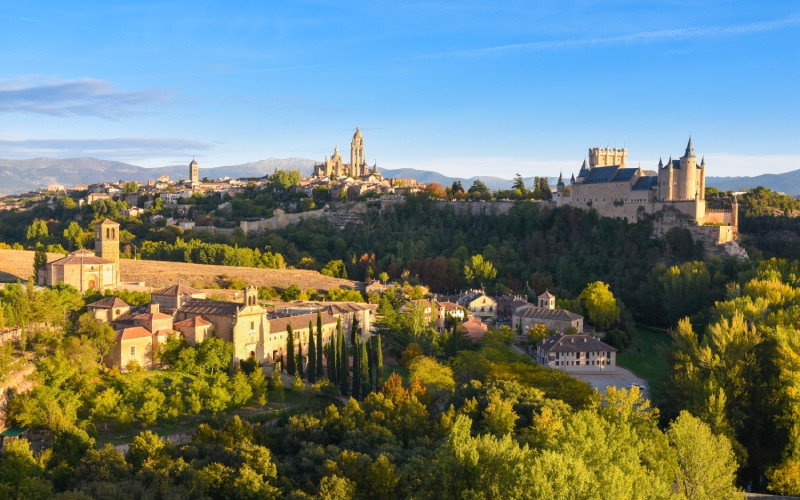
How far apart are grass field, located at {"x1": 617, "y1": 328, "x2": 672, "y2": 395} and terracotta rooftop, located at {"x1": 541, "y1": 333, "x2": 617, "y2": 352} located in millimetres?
1958

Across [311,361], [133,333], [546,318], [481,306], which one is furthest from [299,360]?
[481,306]

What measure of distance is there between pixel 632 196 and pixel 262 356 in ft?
115

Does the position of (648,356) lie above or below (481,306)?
below

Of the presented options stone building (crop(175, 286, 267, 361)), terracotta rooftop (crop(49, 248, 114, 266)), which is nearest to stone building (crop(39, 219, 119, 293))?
terracotta rooftop (crop(49, 248, 114, 266))

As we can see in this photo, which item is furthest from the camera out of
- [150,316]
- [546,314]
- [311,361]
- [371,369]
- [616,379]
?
[546,314]

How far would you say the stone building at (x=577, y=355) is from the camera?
35500 mm

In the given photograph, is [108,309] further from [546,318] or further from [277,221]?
[277,221]

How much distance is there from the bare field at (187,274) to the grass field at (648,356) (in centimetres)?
1776

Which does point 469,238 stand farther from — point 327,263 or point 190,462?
point 190,462

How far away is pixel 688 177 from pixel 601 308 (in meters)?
16.5

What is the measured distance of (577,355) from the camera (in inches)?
1412

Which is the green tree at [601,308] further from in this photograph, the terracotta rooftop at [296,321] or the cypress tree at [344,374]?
the cypress tree at [344,374]

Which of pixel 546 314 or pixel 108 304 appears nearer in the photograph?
pixel 108 304

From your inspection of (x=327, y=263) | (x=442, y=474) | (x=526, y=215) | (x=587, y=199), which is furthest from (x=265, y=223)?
(x=442, y=474)
